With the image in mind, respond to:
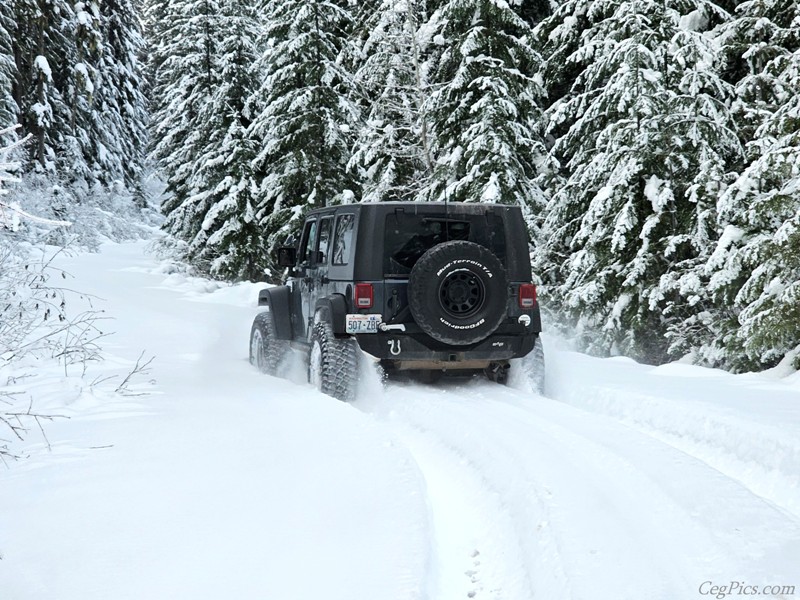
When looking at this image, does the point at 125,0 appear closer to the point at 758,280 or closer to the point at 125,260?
the point at 125,260

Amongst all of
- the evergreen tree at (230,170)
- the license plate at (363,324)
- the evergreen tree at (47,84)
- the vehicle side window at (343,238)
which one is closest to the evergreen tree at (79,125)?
the evergreen tree at (47,84)

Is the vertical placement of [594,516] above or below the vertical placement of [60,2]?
below

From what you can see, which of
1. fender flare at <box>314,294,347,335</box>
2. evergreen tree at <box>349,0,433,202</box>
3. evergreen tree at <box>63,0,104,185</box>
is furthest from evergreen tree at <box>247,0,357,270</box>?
fender flare at <box>314,294,347,335</box>

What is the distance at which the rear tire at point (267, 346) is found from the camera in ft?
31.6

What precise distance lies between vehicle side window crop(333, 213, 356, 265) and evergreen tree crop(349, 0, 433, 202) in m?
8.58

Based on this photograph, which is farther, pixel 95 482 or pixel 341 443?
pixel 341 443

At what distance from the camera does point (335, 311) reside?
7.76 metres

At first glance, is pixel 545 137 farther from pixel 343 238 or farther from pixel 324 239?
pixel 343 238

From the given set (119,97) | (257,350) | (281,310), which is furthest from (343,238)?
(119,97)

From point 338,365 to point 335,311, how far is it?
612 millimetres

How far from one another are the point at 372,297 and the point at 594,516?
406 cm

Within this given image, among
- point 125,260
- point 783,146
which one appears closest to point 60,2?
point 125,260

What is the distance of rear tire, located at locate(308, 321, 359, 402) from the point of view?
7.52 meters

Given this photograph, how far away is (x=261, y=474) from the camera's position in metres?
4.63
